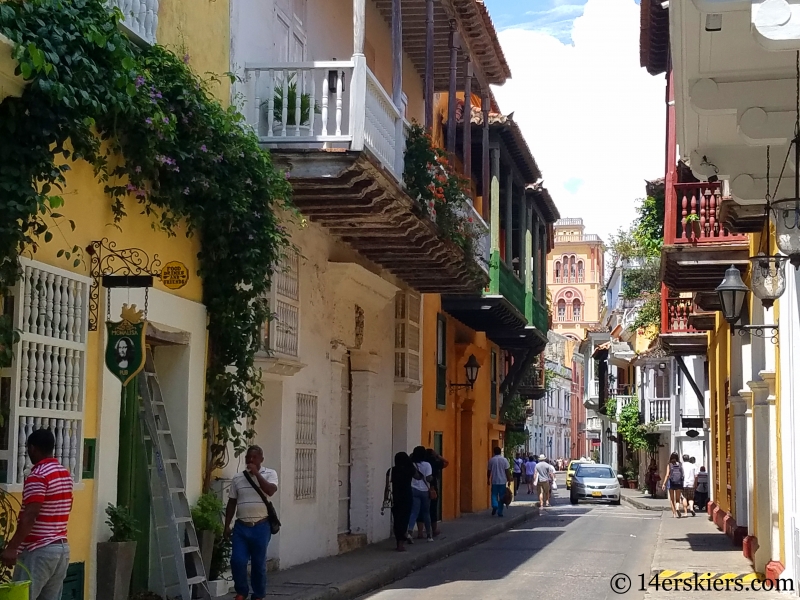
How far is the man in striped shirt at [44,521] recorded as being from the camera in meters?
7.39

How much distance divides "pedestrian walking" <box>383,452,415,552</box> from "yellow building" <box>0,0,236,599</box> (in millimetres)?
6277

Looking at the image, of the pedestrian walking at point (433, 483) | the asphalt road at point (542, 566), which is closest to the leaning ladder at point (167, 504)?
the asphalt road at point (542, 566)

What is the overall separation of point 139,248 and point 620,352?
50339mm

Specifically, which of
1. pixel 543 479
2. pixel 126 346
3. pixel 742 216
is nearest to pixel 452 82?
pixel 742 216

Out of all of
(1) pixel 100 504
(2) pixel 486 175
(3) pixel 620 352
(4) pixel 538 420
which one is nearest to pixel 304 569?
(1) pixel 100 504

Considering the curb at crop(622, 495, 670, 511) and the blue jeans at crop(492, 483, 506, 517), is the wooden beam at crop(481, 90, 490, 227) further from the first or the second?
the curb at crop(622, 495, 670, 511)

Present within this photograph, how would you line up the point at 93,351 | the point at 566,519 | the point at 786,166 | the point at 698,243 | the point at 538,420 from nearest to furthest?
1. the point at 93,351
2. the point at 786,166
3. the point at 698,243
4. the point at 566,519
5. the point at 538,420

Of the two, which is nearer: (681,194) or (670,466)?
(681,194)

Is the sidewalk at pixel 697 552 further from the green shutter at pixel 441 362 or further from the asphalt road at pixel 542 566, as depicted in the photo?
the green shutter at pixel 441 362

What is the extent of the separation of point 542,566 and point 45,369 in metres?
9.82

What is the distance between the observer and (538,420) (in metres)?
95.0

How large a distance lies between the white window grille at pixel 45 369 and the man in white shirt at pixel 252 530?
6.27ft

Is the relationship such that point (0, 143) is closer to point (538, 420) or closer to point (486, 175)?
point (486, 175)

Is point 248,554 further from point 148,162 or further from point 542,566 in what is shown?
point 542,566
